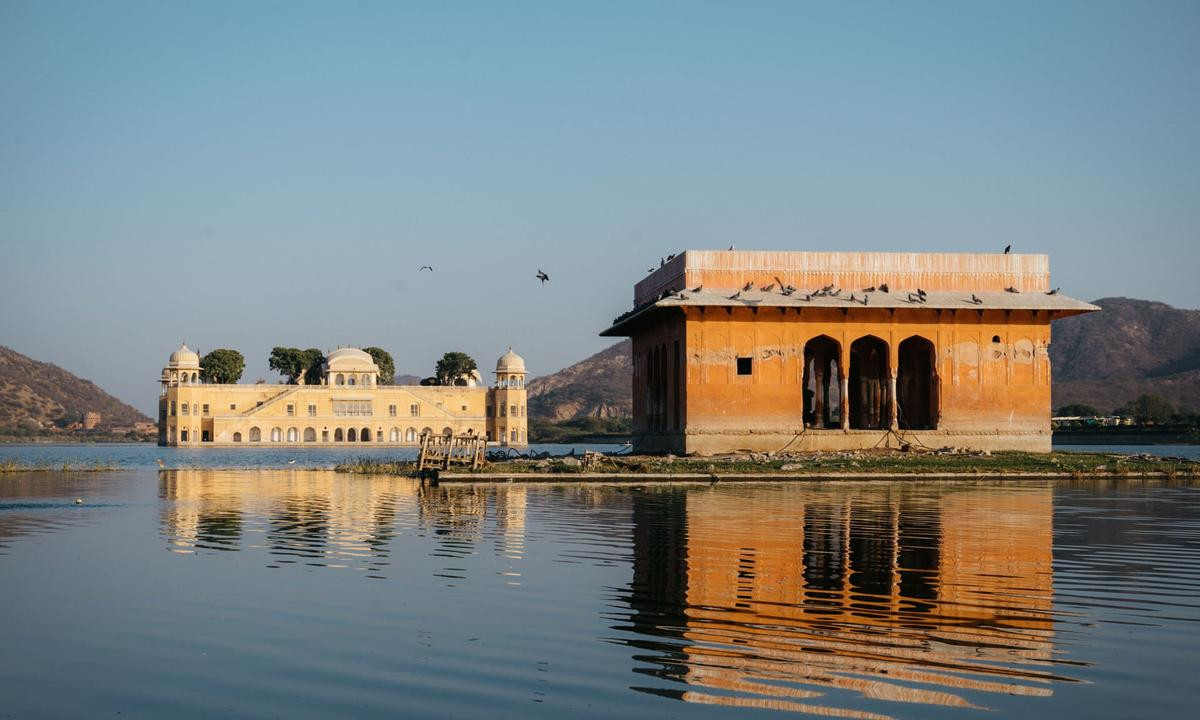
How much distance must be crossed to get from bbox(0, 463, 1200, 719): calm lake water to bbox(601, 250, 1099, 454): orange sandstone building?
66.5 ft

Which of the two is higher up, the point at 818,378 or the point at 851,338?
the point at 851,338

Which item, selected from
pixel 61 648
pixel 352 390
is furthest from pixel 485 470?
pixel 352 390

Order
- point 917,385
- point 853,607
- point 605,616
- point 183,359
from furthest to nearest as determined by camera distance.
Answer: point 183,359, point 917,385, point 853,607, point 605,616

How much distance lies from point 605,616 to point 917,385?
38.5 meters

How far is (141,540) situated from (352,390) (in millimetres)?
104196

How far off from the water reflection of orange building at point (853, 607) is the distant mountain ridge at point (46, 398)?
5937 inches

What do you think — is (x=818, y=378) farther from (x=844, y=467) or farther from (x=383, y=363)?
(x=383, y=363)

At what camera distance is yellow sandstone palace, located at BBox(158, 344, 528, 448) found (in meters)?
118

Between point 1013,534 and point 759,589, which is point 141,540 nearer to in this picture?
point 759,589

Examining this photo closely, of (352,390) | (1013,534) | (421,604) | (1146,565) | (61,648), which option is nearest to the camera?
(61,648)

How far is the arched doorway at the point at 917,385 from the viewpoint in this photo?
45562mm

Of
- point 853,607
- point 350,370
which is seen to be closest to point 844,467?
point 853,607

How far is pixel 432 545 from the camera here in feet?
59.7

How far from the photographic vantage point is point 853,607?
12.2 metres
